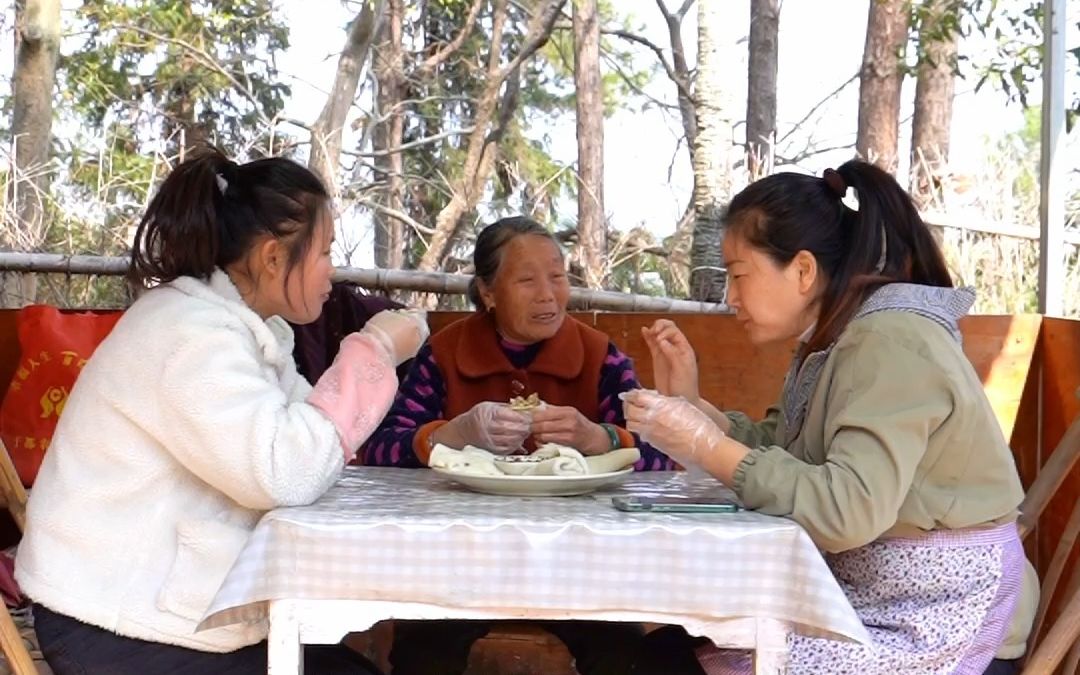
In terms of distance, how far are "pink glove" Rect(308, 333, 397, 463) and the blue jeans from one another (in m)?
0.34

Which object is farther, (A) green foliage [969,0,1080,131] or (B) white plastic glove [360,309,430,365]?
(A) green foliage [969,0,1080,131]

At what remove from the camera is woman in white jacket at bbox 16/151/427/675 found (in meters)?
1.86

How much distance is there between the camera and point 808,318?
220 cm

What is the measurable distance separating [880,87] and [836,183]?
819 cm

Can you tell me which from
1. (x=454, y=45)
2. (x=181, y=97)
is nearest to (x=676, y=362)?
(x=454, y=45)

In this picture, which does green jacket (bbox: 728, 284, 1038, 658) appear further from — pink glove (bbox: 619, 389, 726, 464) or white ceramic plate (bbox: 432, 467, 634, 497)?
white ceramic plate (bbox: 432, 467, 634, 497)

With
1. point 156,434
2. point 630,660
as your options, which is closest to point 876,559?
point 630,660

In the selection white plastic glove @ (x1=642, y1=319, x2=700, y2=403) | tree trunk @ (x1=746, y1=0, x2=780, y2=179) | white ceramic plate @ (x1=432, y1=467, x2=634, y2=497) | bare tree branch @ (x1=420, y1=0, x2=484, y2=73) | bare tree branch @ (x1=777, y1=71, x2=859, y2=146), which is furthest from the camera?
bare tree branch @ (x1=420, y1=0, x2=484, y2=73)

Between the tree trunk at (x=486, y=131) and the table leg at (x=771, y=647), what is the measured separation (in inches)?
302

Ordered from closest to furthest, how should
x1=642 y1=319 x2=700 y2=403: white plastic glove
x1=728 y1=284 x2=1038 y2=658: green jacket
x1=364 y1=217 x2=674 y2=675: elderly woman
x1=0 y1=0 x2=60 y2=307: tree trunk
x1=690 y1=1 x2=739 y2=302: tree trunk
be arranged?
x1=728 y1=284 x2=1038 y2=658: green jacket < x1=642 y1=319 x2=700 y2=403: white plastic glove < x1=364 y1=217 x2=674 y2=675: elderly woman < x1=690 y1=1 x2=739 y2=302: tree trunk < x1=0 y1=0 x2=60 y2=307: tree trunk

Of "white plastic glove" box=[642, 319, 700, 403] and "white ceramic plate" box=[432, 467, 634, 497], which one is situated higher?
"white plastic glove" box=[642, 319, 700, 403]

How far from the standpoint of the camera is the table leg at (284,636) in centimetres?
170

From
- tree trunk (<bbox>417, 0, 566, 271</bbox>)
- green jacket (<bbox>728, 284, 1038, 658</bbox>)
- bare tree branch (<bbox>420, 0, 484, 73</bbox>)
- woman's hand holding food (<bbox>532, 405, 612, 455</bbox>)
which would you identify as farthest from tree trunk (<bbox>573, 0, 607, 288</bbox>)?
green jacket (<bbox>728, 284, 1038, 658</bbox>)

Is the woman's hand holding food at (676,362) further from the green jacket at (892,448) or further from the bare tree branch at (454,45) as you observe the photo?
the bare tree branch at (454,45)
